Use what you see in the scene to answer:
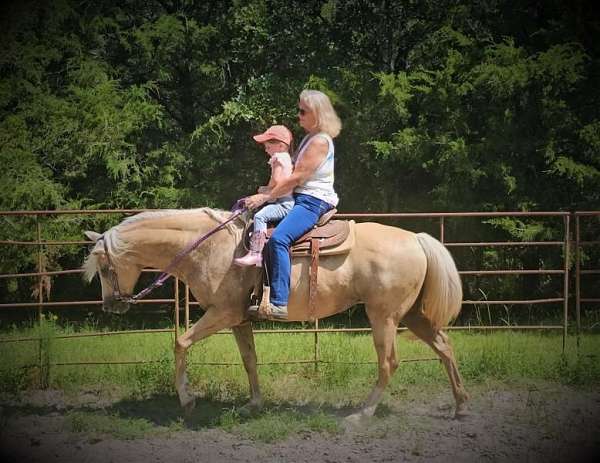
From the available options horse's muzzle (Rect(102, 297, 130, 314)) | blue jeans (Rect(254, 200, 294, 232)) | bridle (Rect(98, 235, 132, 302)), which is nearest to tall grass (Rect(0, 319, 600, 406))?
horse's muzzle (Rect(102, 297, 130, 314))

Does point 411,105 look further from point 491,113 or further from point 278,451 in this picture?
point 278,451

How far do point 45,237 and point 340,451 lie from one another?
25.0 ft

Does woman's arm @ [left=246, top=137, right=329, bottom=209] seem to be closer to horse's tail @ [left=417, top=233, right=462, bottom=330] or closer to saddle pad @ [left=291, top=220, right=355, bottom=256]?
saddle pad @ [left=291, top=220, right=355, bottom=256]

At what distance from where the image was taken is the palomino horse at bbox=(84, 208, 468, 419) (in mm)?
5676

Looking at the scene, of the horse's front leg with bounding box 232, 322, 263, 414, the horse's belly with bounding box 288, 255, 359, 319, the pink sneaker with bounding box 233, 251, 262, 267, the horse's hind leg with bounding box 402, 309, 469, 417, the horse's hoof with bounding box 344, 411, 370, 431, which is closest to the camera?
the pink sneaker with bounding box 233, 251, 262, 267

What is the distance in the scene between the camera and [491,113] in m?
11.4

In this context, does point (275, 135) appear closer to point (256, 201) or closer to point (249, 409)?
point (256, 201)

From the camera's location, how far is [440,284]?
18.8 ft

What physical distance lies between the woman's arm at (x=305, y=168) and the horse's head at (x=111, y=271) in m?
1.25

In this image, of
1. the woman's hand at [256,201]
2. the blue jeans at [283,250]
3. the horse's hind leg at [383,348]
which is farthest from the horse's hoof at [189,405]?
the woman's hand at [256,201]

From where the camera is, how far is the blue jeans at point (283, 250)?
17.9 feet

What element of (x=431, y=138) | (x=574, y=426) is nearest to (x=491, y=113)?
(x=431, y=138)

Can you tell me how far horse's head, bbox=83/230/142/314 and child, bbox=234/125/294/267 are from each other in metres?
1.01

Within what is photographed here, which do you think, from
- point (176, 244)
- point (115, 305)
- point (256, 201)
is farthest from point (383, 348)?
point (115, 305)
